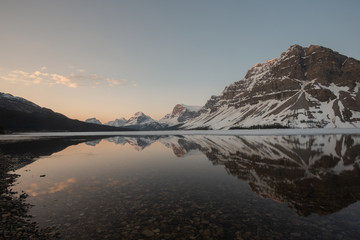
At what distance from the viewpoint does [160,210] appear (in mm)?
13633

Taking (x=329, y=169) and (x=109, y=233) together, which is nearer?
(x=109, y=233)

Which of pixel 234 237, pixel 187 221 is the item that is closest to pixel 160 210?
pixel 187 221

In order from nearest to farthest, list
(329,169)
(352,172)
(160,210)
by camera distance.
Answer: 1. (160,210)
2. (352,172)
3. (329,169)

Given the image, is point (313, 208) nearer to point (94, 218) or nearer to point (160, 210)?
point (160, 210)

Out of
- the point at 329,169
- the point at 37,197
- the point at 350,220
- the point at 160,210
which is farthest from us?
the point at 329,169

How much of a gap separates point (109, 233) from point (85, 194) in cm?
789

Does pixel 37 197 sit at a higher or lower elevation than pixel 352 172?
lower

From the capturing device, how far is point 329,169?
25000 millimetres

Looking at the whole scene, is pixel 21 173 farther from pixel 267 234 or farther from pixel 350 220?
pixel 350 220

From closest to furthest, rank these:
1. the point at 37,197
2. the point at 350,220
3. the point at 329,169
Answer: the point at 350,220 → the point at 37,197 → the point at 329,169

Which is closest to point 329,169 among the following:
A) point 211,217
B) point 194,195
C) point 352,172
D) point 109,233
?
point 352,172

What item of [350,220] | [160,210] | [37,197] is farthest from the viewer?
[37,197]

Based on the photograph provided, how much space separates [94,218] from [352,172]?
26.7 m

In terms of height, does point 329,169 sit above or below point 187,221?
above
